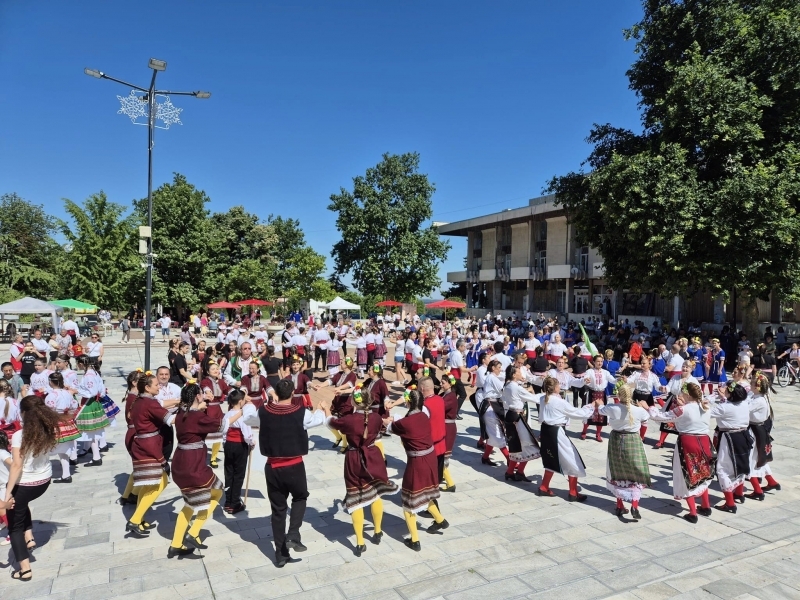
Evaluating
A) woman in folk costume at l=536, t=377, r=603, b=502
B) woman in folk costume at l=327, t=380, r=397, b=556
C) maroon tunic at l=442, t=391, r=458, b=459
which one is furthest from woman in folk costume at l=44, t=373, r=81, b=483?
woman in folk costume at l=536, t=377, r=603, b=502

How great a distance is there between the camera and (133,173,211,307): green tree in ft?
120

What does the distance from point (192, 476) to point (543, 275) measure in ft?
116

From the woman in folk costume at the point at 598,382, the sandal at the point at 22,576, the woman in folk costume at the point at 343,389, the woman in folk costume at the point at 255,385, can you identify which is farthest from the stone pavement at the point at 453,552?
the woman in folk costume at the point at 598,382

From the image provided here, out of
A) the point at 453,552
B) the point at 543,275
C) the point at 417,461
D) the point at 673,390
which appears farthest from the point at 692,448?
the point at 543,275

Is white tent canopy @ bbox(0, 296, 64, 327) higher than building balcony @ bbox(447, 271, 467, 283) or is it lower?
lower

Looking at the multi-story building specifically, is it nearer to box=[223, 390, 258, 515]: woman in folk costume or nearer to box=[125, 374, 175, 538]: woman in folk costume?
box=[223, 390, 258, 515]: woman in folk costume

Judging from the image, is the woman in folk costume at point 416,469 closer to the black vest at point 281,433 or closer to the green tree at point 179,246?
the black vest at point 281,433

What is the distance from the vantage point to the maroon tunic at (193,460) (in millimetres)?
5473

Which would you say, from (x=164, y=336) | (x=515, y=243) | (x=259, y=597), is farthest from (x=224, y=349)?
(x=515, y=243)

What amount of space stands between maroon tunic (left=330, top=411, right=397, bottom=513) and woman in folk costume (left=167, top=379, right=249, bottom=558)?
53.3 inches

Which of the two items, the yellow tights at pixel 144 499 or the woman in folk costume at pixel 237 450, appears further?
the woman in folk costume at pixel 237 450

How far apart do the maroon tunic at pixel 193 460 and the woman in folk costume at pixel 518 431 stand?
4188mm

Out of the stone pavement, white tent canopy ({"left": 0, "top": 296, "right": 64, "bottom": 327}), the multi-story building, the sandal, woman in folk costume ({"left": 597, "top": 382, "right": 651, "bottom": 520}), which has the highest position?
the multi-story building

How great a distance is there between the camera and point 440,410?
6801 mm
